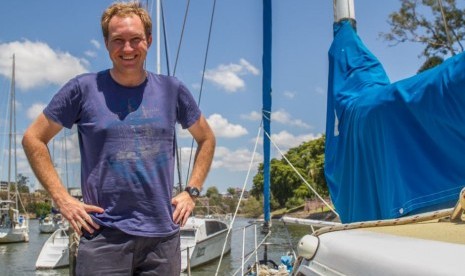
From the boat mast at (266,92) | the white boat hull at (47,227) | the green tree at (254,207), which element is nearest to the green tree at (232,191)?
the green tree at (254,207)

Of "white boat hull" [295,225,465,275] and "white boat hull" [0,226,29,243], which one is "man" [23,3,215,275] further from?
"white boat hull" [0,226,29,243]

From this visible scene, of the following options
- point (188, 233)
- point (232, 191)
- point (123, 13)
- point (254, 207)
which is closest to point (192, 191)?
point (123, 13)

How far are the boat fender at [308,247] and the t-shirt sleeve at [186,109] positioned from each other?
0.81 meters

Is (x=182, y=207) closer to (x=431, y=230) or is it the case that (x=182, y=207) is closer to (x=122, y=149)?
(x=122, y=149)

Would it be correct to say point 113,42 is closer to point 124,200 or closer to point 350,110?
point 124,200

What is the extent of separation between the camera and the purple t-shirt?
1.98 metres

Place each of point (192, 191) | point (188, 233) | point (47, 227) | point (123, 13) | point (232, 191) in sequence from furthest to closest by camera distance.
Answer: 1. point (232, 191)
2. point (47, 227)
3. point (188, 233)
4. point (192, 191)
5. point (123, 13)

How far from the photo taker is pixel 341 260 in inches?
57.2

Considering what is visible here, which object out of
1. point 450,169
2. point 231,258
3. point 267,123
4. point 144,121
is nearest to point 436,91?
point 450,169

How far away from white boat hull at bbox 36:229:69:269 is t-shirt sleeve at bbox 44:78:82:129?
54.6 ft

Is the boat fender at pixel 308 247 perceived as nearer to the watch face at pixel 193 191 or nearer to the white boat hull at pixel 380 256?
the white boat hull at pixel 380 256

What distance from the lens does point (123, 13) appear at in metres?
2.04

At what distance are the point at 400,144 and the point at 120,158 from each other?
5.90 ft

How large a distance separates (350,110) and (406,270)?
8.21 feet
